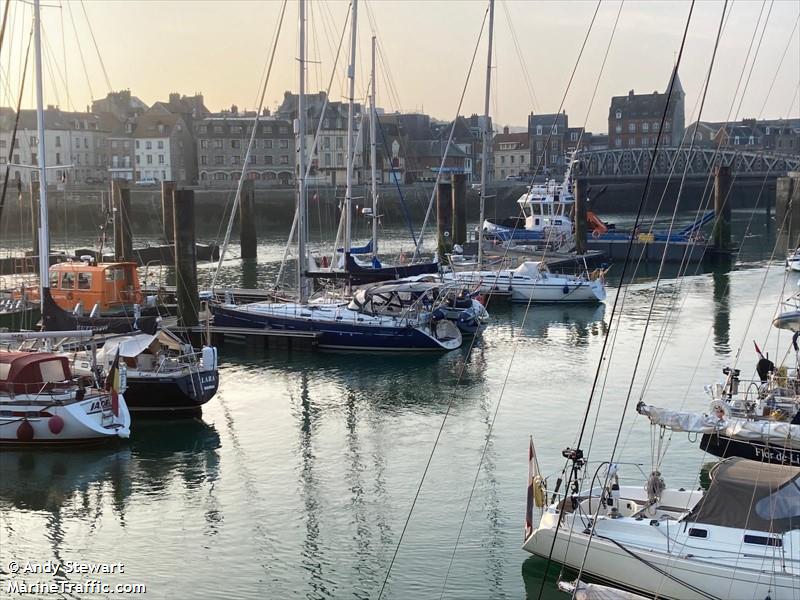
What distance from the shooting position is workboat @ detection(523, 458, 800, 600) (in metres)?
14.8

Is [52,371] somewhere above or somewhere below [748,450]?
above

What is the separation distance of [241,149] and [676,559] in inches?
4632

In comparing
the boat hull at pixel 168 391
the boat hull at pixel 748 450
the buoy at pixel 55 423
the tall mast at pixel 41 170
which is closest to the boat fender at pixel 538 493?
the boat hull at pixel 748 450

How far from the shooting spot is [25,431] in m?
24.2

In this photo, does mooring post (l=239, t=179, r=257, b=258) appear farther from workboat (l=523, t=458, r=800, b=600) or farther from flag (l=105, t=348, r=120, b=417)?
workboat (l=523, t=458, r=800, b=600)

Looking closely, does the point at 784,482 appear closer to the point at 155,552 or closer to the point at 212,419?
the point at 155,552

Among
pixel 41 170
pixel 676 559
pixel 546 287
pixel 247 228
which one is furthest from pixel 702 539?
pixel 247 228

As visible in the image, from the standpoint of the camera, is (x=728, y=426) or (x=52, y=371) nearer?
(x=728, y=426)

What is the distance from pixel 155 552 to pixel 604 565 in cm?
806

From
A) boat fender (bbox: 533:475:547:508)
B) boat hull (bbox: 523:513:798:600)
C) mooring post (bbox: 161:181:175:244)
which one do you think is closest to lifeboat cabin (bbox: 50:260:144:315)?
mooring post (bbox: 161:181:175:244)

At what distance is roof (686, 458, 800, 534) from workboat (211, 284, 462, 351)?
2020 centimetres

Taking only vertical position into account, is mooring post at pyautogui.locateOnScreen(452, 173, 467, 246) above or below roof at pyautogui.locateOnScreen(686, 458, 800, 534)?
above

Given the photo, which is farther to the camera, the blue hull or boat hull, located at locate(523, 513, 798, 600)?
the blue hull

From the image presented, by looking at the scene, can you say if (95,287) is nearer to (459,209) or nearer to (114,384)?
(114,384)
